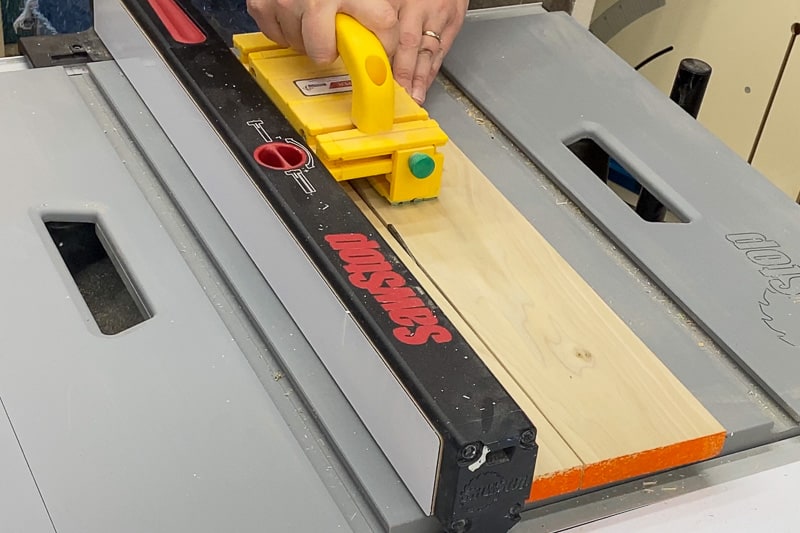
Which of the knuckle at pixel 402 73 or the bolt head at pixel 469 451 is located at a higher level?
the knuckle at pixel 402 73

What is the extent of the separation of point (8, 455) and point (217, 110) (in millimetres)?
376

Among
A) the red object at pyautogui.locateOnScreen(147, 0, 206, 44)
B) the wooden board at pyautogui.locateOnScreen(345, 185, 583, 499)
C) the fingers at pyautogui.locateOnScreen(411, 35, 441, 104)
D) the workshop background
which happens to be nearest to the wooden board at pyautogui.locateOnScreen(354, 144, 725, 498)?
the wooden board at pyautogui.locateOnScreen(345, 185, 583, 499)

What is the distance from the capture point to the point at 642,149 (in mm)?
1059

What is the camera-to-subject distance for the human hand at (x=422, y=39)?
1.03 meters

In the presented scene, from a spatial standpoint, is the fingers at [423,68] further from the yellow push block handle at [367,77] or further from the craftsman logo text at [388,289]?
the craftsman logo text at [388,289]

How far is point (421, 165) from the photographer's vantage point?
35.3 inches

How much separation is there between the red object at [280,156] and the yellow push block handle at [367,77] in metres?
0.06

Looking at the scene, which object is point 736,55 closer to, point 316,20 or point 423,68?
point 423,68

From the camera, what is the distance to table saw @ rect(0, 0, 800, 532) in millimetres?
667

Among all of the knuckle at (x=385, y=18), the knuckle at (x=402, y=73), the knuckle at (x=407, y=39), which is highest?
the knuckle at (x=385, y=18)

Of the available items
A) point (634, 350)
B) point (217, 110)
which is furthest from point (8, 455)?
point (634, 350)

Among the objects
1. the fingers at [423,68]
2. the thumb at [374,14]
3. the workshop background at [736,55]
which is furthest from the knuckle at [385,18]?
the workshop background at [736,55]

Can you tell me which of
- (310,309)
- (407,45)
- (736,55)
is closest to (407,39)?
(407,45)

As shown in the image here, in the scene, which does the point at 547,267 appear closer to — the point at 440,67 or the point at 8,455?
the point at 440,67
